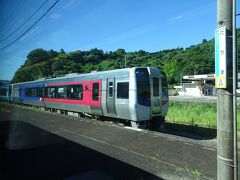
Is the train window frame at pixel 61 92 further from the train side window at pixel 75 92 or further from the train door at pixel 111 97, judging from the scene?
the train door at pixel 111 97

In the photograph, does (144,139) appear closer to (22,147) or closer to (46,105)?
(22,147)

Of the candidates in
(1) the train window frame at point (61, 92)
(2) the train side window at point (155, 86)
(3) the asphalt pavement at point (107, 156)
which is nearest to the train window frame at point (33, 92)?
(1) the train window frame at point (61, 92)

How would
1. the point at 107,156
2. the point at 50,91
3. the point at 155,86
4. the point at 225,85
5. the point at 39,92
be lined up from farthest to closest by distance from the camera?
the point at 39,92
the point at 50,91
the point at 155,86
the point at 107,156
the point at 225,85

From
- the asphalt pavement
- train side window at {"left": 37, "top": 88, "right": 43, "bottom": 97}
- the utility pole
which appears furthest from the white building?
the utility pole

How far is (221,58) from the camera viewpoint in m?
2.70

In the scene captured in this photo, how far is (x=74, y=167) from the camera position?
585cm

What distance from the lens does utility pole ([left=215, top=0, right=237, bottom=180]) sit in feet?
8.84

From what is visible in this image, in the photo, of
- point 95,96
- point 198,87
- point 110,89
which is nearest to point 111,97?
point 110,89

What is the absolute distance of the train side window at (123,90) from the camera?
12308 millimetres

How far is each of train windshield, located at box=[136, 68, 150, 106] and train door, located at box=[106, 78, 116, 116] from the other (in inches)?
65.7

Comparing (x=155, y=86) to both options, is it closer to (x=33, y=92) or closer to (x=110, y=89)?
(x=110, y=89)

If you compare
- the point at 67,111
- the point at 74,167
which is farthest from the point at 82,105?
the point at 74,167

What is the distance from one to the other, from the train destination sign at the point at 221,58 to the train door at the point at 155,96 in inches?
382

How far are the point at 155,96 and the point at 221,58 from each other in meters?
9.97
